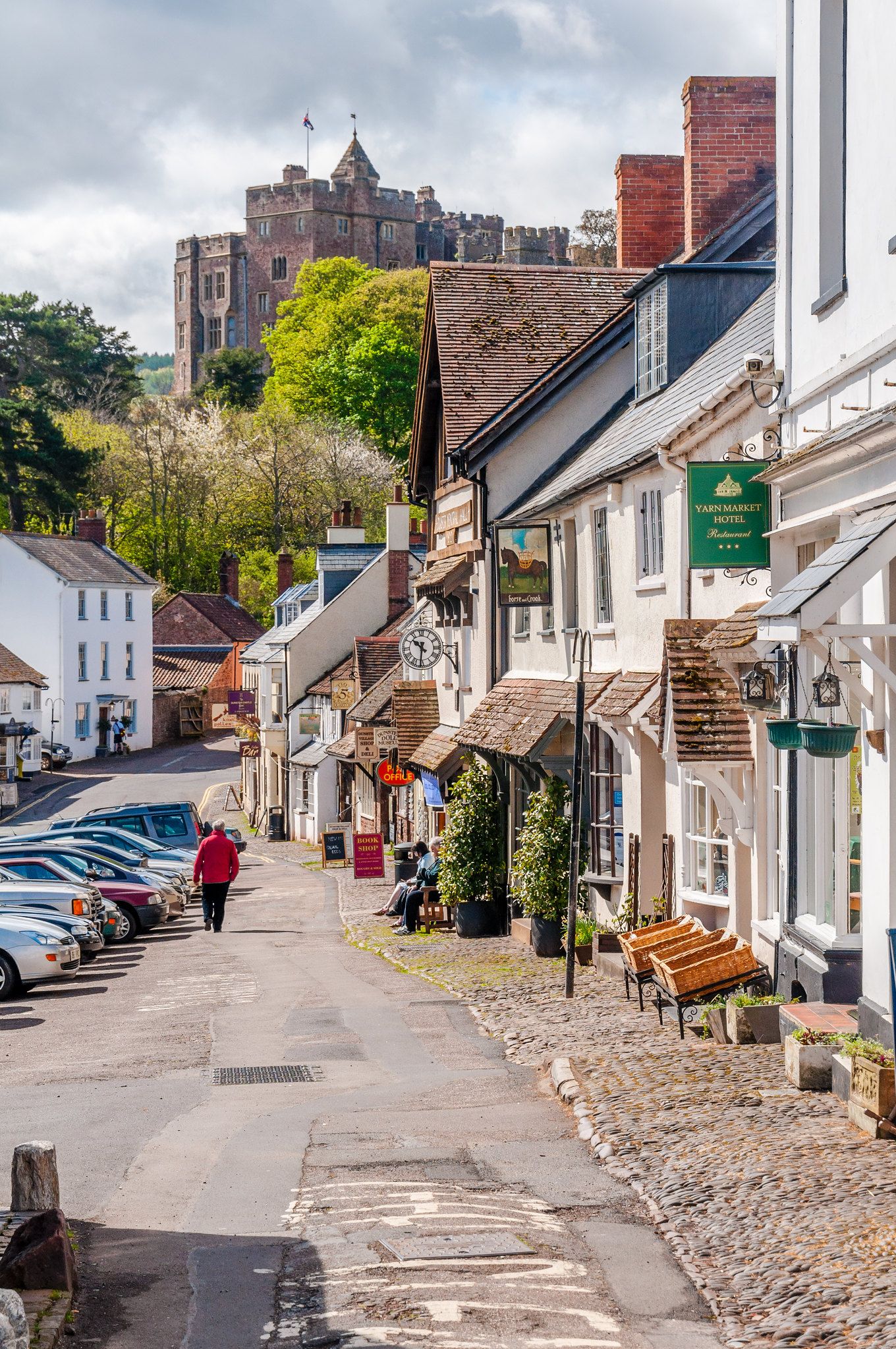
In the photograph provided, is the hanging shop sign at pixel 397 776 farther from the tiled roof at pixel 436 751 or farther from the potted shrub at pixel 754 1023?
the potted shrub at pixel 754 1023

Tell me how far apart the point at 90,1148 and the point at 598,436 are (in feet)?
51.5

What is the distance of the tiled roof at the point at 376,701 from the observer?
4038cm

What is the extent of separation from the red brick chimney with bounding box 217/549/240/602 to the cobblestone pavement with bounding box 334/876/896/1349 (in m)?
69.3

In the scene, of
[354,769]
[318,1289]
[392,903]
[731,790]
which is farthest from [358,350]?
[318,1289]

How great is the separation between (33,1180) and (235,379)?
340ft

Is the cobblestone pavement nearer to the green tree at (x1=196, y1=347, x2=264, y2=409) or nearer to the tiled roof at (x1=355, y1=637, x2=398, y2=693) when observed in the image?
the tiled roof at (x1=355, y1=637, x2=398, y2=693)

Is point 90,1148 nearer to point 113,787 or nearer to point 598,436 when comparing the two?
point 598,436

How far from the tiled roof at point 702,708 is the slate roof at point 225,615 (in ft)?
219

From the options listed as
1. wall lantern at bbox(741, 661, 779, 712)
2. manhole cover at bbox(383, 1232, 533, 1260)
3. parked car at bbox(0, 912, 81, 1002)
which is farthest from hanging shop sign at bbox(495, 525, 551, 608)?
manhole cover at bbox(383, 1232, 533, 1260)

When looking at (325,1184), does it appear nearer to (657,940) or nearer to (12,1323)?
(12,1323)

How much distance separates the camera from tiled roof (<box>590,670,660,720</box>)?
1681 centimetres

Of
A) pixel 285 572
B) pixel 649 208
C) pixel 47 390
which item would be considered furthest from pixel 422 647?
pixel 47 390

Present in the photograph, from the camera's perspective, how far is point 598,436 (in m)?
23.9

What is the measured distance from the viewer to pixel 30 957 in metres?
19.4
